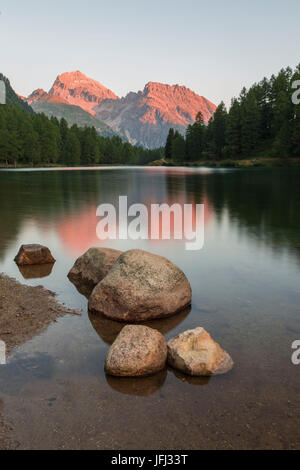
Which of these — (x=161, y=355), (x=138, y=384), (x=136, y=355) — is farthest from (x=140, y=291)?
(x=138, y=384)

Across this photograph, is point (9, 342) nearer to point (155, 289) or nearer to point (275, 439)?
point (155, 289)

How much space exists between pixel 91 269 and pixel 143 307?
3.02 m

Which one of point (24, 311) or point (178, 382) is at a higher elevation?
point (24, 311)

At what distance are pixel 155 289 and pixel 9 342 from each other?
342cm

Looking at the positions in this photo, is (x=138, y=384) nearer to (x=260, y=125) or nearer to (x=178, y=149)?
(x=260, y=125)

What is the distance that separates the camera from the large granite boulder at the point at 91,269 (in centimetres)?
1030

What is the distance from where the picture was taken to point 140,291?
27.0 feet

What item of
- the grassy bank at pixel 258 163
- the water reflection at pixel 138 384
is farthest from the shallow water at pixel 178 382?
the grassy bank at pixel 258 163

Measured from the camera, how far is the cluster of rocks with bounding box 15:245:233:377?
6152mm

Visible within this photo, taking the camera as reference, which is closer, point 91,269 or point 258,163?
point 91,269

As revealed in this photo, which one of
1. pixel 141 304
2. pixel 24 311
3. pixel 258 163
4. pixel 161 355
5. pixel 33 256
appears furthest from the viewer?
pixel 258 163

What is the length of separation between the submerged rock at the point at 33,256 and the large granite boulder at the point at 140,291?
4608 millimetres

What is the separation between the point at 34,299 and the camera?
29.9 feet

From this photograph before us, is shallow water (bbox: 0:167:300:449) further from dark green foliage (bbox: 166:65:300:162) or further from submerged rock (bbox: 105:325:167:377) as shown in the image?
dark green foliage (bbox: 166:65:300:162)
